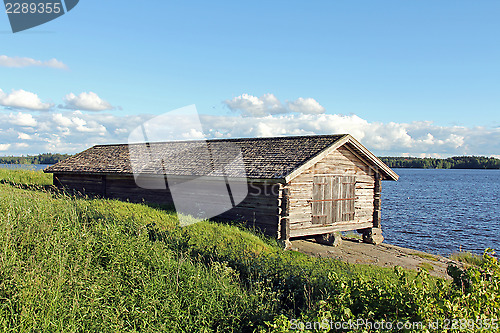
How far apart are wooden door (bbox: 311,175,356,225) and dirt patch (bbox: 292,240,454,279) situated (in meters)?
1.19

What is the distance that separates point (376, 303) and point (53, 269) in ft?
17.1

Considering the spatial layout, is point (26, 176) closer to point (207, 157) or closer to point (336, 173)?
point (207, 157)

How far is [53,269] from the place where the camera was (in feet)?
20.2

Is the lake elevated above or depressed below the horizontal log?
below

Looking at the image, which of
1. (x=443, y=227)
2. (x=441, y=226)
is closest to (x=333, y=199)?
(x=443, y=227)

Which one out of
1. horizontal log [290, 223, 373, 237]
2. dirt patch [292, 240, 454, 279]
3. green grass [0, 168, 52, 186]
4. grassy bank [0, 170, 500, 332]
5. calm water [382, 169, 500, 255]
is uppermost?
green grass [0, 168, 52, 186]

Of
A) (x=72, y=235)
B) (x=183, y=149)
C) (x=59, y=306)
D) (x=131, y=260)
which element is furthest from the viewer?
(x=183, y=149)

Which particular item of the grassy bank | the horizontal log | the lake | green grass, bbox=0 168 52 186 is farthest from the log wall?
green grass, bbox=0 168 52 186

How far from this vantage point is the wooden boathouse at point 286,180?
14.3 m

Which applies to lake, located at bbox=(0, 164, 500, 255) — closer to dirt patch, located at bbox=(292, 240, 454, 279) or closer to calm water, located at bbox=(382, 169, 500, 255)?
calm water, located at bbox=(382, 169, 500, 255)

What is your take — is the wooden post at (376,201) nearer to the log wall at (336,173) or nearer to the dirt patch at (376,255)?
the log wall at (336,173)

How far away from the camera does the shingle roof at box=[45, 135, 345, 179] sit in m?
14.8

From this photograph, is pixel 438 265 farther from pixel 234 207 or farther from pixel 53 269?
pixel 53 269

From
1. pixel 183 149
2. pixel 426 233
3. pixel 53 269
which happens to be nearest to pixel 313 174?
pixel 183 149
